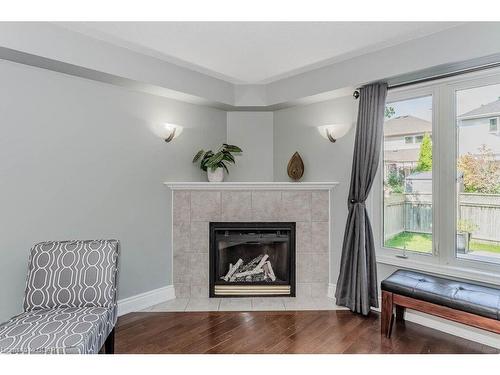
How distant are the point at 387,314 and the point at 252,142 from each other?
8.10 feet

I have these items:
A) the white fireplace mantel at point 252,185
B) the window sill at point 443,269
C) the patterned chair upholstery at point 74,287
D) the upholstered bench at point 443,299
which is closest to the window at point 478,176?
the window sill at point 443,269

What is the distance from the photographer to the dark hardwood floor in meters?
2.35

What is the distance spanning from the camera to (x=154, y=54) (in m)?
2.81

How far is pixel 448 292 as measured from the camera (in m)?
2.26

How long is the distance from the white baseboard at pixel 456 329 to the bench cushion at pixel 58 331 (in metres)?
2.62

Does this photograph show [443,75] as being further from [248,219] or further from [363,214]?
[248,219]

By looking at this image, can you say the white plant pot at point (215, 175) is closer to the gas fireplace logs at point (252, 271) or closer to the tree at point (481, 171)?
the gas fireplace logs at point (252, 271)

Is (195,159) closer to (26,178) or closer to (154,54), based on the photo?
(154,54)

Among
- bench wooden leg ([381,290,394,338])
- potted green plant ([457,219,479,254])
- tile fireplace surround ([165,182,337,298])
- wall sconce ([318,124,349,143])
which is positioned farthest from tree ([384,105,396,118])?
→ bench wooden leg ([381,290,394,338])

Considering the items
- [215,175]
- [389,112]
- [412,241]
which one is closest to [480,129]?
[389,112]

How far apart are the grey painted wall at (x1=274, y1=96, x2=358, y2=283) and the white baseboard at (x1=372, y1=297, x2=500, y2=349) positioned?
867mm

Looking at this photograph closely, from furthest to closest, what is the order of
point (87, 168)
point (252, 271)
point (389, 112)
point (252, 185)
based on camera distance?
point (252, 271) → point (252, 185) → point (389, 112) → point (87, 168)
